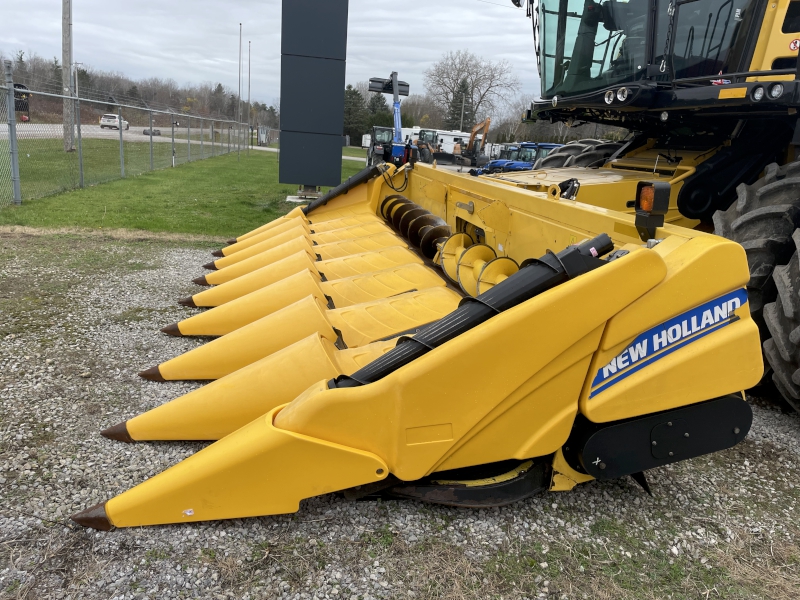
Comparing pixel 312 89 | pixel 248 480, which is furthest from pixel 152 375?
pixel 312 89

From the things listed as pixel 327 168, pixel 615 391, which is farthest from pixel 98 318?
pixel 327 168

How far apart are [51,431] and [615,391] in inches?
93.6

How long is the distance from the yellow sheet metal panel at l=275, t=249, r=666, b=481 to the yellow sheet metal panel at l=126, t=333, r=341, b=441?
19.4 inches

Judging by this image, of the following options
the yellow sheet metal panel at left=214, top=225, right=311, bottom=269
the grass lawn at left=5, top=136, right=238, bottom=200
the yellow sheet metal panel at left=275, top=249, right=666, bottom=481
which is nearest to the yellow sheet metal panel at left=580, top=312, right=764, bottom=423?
the yellow sheet metal panel at left=275, top=249, right=666, bottom=481

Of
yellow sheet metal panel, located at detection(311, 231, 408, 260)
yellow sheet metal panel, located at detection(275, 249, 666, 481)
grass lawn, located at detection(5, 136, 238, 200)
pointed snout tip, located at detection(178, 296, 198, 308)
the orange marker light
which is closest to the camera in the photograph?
yellow sheet metal panel, located at detection(275, 249, 666, 481)

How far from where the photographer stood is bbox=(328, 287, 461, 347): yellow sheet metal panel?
3143 mm

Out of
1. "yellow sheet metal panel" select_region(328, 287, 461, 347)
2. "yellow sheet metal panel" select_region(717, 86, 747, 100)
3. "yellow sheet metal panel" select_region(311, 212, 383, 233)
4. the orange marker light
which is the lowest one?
"yellow sheet metal panel" select_region(328, 287, 461, 347)

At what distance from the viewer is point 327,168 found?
12297 millimetres

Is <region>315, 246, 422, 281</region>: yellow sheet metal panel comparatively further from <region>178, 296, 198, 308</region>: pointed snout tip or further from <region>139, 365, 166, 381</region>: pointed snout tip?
<region>139, 365, 166, 381</region>: pointed snout tip

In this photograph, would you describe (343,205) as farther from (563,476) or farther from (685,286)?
(685,286)

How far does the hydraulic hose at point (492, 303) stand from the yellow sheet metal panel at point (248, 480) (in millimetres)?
256

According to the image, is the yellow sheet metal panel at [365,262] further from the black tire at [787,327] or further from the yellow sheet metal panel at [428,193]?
the black tire at [787,327]

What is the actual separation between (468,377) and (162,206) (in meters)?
9.36

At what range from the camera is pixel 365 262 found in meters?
4.35
